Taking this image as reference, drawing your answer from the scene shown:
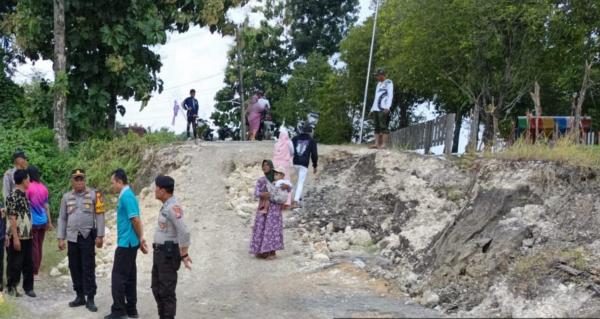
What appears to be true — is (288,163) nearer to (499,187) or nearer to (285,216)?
(285,216)

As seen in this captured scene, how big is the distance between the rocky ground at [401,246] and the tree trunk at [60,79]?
3509 millimetres

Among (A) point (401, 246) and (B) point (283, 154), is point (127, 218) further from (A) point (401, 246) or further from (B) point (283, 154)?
(B) point (283, 154)

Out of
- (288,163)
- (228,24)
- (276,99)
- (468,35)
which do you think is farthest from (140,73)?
(276,99)

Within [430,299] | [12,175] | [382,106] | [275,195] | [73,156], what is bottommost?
[430,299]

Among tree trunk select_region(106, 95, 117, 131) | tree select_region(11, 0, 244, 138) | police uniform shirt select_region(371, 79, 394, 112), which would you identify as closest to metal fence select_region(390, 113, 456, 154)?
police uniform shirt select_region(371, 79, 394, 112)

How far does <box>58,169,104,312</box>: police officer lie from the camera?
8.45 m

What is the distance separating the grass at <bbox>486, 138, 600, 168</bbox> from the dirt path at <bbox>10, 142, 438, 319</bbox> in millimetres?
3350

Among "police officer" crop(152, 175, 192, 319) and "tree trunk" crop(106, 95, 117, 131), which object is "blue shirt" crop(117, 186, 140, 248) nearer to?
"police officer" crop(152, 175, 192, 319)

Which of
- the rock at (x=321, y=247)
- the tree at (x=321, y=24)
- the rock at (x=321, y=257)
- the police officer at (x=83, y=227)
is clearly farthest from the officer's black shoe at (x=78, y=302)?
the tree at (x=321, y=24)

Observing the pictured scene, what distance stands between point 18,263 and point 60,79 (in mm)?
8161

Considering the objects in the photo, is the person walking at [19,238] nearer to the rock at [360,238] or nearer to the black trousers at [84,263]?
the black trousers at [84,263]

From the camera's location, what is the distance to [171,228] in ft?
24.2

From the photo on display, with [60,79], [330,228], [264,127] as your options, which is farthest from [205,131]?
[330,228]

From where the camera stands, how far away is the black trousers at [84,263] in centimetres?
848
